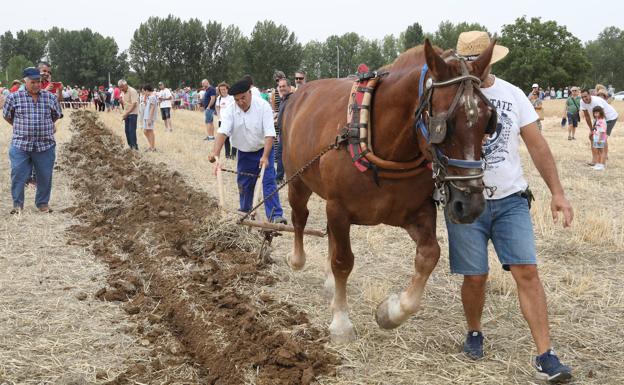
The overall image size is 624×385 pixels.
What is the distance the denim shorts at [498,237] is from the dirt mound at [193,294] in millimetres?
1015

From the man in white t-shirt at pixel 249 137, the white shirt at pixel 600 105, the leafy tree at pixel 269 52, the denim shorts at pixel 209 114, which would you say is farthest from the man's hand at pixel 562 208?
the leafy tree at pixel 269 52

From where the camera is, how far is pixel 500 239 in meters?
3.46

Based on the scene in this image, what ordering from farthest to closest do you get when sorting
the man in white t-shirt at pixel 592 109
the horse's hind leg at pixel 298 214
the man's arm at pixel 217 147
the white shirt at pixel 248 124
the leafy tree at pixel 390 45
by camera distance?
the leafy tree at pixel 390 45 < the man in white t-shirt at pixel 592 109 < the white shirt at pixel 248 124 < the man's arm at pixel 217 147 < the horse's hind leg at pixel 298 214

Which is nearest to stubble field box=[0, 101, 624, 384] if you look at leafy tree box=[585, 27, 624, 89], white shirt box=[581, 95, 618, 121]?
white shirt box=[581, 95, 618, 121]

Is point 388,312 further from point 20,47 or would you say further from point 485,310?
point 20,47

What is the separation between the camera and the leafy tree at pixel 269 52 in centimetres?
8219

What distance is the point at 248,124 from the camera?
22.1 feet

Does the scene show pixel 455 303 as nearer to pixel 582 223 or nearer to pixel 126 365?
pixel 126 365

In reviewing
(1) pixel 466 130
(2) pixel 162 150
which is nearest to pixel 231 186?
(2) pixel 162 150

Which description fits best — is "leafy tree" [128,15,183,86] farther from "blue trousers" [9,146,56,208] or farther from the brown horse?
the brown horse

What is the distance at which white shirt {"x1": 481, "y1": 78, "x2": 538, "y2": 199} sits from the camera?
342cm

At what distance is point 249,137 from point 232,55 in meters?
80.9

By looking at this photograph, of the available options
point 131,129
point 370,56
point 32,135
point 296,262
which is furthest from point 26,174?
point 370,56

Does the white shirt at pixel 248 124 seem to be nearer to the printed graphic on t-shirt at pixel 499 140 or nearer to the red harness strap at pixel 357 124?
the red harness strap at pixel 357 124
